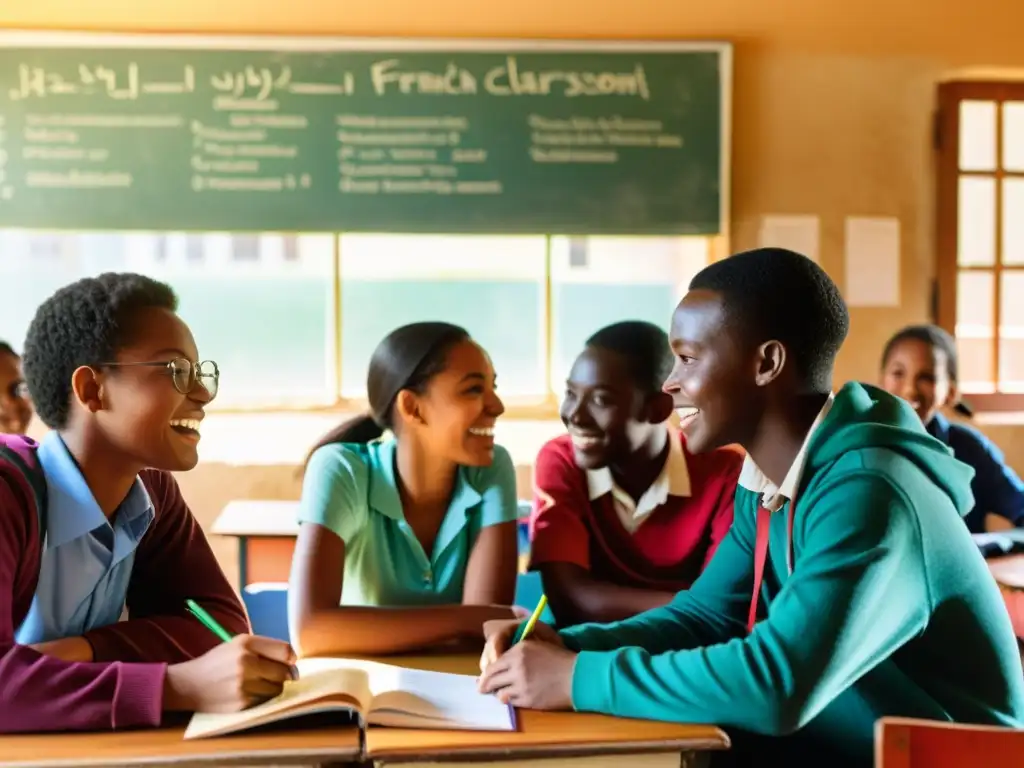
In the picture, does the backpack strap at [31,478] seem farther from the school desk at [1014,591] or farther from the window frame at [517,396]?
the window frame at [517,396]

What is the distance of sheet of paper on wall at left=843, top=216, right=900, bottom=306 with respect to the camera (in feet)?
13.8

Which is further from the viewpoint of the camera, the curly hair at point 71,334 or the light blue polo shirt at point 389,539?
the light blue polo shirt at point 389,539

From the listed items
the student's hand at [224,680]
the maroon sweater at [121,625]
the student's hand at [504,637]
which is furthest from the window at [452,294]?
the student's hand at [224,680]

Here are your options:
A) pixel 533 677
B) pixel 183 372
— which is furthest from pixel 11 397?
pixel 533 677

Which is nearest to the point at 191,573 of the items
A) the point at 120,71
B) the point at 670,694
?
the point at 670,694

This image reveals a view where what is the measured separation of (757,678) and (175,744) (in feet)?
2.13

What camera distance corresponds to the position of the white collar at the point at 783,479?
1.29 metres

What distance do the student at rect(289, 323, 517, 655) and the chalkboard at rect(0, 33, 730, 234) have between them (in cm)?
211

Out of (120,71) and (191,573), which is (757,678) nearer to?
(191,573)

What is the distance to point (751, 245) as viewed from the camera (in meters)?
4.20

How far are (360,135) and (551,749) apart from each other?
3294 mm

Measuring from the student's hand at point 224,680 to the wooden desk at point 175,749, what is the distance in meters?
0.04

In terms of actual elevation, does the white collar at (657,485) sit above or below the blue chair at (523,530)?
above

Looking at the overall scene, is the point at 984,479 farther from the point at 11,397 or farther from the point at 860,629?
the point at 11,397
